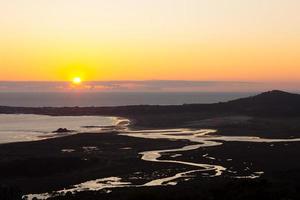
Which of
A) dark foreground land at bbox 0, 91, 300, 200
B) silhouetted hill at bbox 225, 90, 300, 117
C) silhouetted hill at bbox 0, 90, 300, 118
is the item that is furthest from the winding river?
silhouetted hill at bbox 225, 90, 300, 117

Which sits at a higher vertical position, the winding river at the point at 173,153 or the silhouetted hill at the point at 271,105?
the silhouetted hill at the point at 271,105

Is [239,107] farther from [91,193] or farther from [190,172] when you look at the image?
[91,193]

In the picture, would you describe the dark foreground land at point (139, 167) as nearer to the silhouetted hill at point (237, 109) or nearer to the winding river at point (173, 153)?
the winding river at point (173, 153)

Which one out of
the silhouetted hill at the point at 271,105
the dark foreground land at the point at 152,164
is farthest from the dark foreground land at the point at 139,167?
the silhouetted hill at the point at 271,105

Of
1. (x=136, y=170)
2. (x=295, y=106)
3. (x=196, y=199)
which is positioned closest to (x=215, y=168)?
(x=136, y=170)

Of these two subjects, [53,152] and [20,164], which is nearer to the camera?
[20,164]

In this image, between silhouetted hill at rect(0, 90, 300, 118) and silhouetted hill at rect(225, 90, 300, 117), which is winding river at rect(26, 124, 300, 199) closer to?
silhouetted hill at rect(0, 90, 300, 118)

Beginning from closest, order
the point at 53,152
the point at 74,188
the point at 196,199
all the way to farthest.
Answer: the point at 196,199
the point at 74,188
the point at 53,152

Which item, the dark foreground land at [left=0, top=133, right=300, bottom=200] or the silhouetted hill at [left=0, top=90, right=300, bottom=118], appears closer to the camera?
the dark foreground land at [left=0, top=133, right=300, bottom=200]

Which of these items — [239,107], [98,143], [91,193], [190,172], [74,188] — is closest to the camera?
[91,193]
